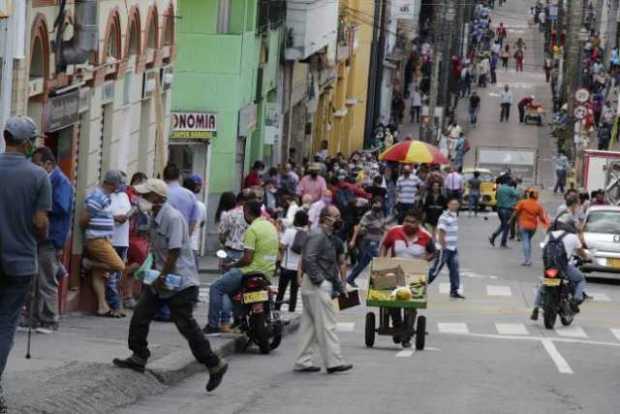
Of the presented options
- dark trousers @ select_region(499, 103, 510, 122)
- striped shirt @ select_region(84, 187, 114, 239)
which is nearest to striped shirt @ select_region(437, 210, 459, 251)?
striped shirt @ select_region(84, 187, 114, 239)

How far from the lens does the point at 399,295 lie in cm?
2278

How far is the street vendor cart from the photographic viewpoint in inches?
899

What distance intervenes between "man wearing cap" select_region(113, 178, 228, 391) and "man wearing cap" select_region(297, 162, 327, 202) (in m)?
22.1

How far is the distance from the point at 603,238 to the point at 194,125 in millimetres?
7682

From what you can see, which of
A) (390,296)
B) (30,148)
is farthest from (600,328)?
(30,148)

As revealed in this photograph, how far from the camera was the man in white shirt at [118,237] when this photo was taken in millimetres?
23453

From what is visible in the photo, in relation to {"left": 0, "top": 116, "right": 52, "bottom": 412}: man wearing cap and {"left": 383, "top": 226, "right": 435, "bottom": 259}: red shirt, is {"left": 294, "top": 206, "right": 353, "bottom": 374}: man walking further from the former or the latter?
{"left": 0, "top": 116, "right": 52, "bottom": 412}: man wearing cap

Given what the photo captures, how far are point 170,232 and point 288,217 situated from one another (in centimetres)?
1552

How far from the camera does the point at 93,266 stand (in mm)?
23375

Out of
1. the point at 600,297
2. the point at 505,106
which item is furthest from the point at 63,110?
the point at 505,106

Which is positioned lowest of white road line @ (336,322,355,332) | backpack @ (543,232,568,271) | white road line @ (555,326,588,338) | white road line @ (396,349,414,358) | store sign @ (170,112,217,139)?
white road line @ (336,322,355,332)

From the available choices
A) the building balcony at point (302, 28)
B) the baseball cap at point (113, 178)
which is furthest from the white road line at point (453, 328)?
the building balcony at point (302, 28)

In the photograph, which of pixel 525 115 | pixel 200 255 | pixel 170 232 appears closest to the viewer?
pixel 170 232

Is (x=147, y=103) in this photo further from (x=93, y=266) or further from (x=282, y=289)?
(x=93, y=266)
